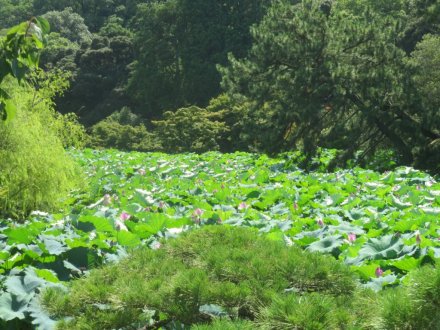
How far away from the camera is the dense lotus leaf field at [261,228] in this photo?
2.95m

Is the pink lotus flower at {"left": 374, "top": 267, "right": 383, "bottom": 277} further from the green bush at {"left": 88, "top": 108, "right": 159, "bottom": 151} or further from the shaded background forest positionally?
the green bush at {"left": 88, "top": 108, "right": 159, "bottom": 151}

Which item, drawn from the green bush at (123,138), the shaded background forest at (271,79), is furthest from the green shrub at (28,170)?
the green bush at (123,138)

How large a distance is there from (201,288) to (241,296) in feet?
0.52

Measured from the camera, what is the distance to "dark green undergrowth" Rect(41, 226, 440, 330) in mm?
2029

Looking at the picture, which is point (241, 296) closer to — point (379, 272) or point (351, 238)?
point (379, 272)

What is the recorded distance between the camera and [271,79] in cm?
1180

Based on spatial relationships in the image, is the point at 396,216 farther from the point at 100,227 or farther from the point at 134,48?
the point at 134,48

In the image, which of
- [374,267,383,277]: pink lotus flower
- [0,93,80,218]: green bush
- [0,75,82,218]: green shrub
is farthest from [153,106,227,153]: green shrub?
[374,267,383,277]: pink lotus flower

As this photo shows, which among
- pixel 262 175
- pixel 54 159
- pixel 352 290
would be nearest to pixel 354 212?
pixel 352 290

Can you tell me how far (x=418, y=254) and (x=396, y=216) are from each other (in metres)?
1.34

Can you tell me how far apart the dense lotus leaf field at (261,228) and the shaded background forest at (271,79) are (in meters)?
3.53

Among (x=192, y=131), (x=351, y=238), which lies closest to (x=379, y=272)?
(x=351, y=238)

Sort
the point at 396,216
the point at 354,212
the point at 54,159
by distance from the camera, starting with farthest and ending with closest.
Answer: the point at 54,159 → the point at 354,212 → the point at 396,216

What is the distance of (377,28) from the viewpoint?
11.1 m
